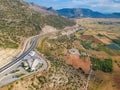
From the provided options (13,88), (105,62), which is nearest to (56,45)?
(105,62)

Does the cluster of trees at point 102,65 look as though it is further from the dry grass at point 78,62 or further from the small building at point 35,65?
the small building at point 35,65

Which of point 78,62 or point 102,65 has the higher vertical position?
point 78,62

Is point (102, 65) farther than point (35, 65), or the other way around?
point (102, 65)

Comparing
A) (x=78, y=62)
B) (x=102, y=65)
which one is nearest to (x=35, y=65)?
(x=78, y=62)

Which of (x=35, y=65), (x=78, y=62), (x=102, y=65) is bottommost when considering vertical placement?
(x=102, y=65)

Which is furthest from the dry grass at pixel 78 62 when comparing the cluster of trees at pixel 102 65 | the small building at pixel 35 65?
the small building at pixel 35 65

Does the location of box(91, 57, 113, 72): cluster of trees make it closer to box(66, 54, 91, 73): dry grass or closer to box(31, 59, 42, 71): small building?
box(66, 54, 91, 73): dry grass

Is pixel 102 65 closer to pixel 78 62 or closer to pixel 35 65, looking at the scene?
pixel 78 62

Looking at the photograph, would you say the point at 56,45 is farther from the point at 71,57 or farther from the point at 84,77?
the point at 84,77
